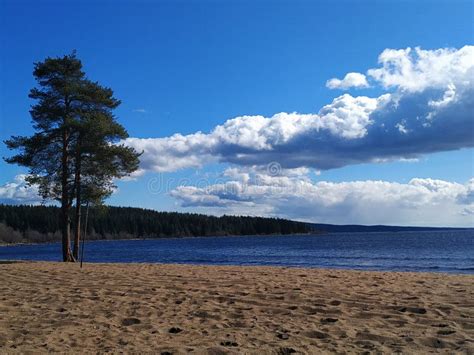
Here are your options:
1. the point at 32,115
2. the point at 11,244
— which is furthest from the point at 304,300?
the point at 11,244

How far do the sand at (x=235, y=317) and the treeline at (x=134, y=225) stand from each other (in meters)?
90.6

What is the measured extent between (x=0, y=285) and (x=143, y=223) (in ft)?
465

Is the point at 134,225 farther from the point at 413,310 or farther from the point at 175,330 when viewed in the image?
the point at 175,330

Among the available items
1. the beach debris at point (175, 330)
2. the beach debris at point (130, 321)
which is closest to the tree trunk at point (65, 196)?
the beach debris at point (130, 321)

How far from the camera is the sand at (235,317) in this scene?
6.08 metres

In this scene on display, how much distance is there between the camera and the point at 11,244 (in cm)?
12081

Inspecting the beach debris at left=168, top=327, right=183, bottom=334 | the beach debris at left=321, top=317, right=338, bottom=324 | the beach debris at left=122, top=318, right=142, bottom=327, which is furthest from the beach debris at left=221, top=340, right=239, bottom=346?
the beach debris at left=122, top=318, right=142, bottom=327

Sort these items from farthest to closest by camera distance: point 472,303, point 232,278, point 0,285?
point 232,278
point 0,285
point 472,303

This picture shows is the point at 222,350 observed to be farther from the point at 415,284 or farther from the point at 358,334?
the point at 415,284

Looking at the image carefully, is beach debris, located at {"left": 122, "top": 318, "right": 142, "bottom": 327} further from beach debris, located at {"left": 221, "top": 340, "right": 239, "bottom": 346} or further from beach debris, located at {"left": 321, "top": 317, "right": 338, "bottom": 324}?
beach debris, located at {"left": 321, "top": 317, "right": 338, "bottom": 324}

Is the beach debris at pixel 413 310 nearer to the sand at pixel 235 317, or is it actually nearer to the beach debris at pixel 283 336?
the sand at pixel 235 317

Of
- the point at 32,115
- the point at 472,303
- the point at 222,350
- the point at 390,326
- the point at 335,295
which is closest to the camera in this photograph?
the point at 222,350

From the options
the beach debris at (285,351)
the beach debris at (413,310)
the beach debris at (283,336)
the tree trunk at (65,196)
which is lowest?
the beach debris at (285,351)

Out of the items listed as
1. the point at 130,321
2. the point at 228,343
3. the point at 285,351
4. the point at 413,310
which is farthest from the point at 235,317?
the point at 413,310
